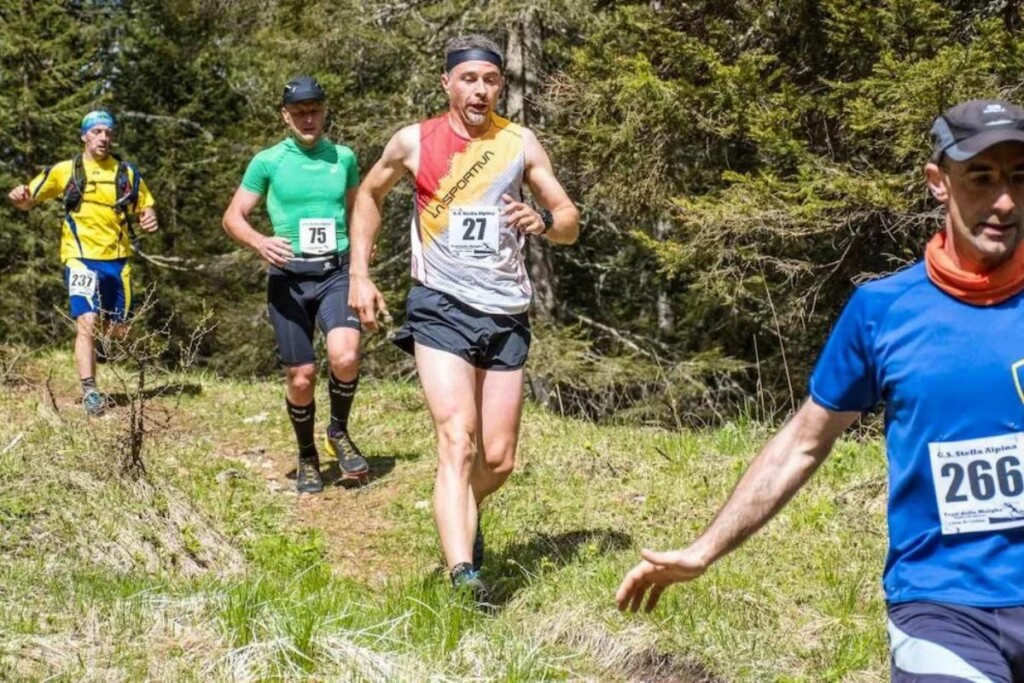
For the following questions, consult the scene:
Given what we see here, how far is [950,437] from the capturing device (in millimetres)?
2680

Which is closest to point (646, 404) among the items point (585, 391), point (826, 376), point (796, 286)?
point (585, 391)

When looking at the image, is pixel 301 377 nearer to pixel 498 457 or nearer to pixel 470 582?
pixel 498 457

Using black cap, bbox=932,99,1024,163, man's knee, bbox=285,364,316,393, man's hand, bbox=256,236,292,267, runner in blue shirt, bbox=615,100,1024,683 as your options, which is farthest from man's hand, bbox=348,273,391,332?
black cap, bbox=932,99,1024,163

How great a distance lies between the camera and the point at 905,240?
1100 centimetres

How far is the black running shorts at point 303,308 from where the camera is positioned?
7301 mm

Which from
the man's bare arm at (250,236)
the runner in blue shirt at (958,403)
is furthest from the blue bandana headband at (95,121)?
the runner in blue shirt at (958,403)

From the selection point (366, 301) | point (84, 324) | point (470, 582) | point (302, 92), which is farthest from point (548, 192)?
point (84, 324)

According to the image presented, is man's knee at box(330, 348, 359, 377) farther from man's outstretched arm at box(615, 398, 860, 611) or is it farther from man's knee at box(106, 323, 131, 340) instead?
man's outstretched arm at box(615, 398, 860, 611)

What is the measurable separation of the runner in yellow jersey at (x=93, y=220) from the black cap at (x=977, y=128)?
7701mm

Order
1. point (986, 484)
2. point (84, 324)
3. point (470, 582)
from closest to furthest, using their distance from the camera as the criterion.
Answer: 1. point (986, 484)
2. point (470, 582)
3. point (84, 324)

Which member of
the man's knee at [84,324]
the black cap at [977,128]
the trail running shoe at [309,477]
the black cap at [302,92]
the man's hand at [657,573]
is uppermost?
the black cap at [302,92]

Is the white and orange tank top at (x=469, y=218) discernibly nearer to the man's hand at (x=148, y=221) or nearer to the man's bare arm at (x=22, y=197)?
the man's hand at (x=148, y=221)

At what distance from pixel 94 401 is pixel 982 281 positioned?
7785mm

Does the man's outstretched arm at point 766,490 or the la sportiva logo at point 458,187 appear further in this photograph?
the la sportiva logo at point 458,187
